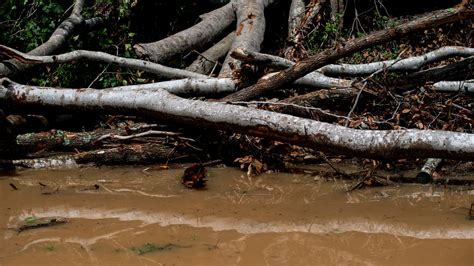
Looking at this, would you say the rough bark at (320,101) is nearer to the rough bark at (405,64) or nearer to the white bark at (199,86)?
the rough bark at (405,64)

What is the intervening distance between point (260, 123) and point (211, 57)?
9.66 ft

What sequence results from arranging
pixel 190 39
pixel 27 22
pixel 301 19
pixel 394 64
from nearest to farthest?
pixel 394 64
pixel 190 39
pixel 27 22
pixel 301 19

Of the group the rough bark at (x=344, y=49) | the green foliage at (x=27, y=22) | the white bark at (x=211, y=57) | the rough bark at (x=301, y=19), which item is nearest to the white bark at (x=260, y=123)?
the rough bark at (x=344, y=49)

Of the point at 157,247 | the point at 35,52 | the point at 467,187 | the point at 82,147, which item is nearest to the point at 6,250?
the point at 157,247

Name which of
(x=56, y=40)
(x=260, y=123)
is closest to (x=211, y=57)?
(x=56, y=40)

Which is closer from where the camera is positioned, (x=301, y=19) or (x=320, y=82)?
(x=320, y=82)

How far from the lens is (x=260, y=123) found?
4578mm

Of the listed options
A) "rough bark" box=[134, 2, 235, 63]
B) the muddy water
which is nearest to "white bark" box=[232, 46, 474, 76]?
the muddy water

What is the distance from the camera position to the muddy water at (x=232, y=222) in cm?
304

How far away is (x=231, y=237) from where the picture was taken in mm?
3322

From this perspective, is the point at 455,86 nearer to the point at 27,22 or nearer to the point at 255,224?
the point at 255,224

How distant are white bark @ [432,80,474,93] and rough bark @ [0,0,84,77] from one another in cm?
427

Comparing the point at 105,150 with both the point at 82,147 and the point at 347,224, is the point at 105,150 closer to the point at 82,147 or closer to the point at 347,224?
the point at 82,147

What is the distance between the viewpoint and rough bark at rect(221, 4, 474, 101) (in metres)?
5.07
